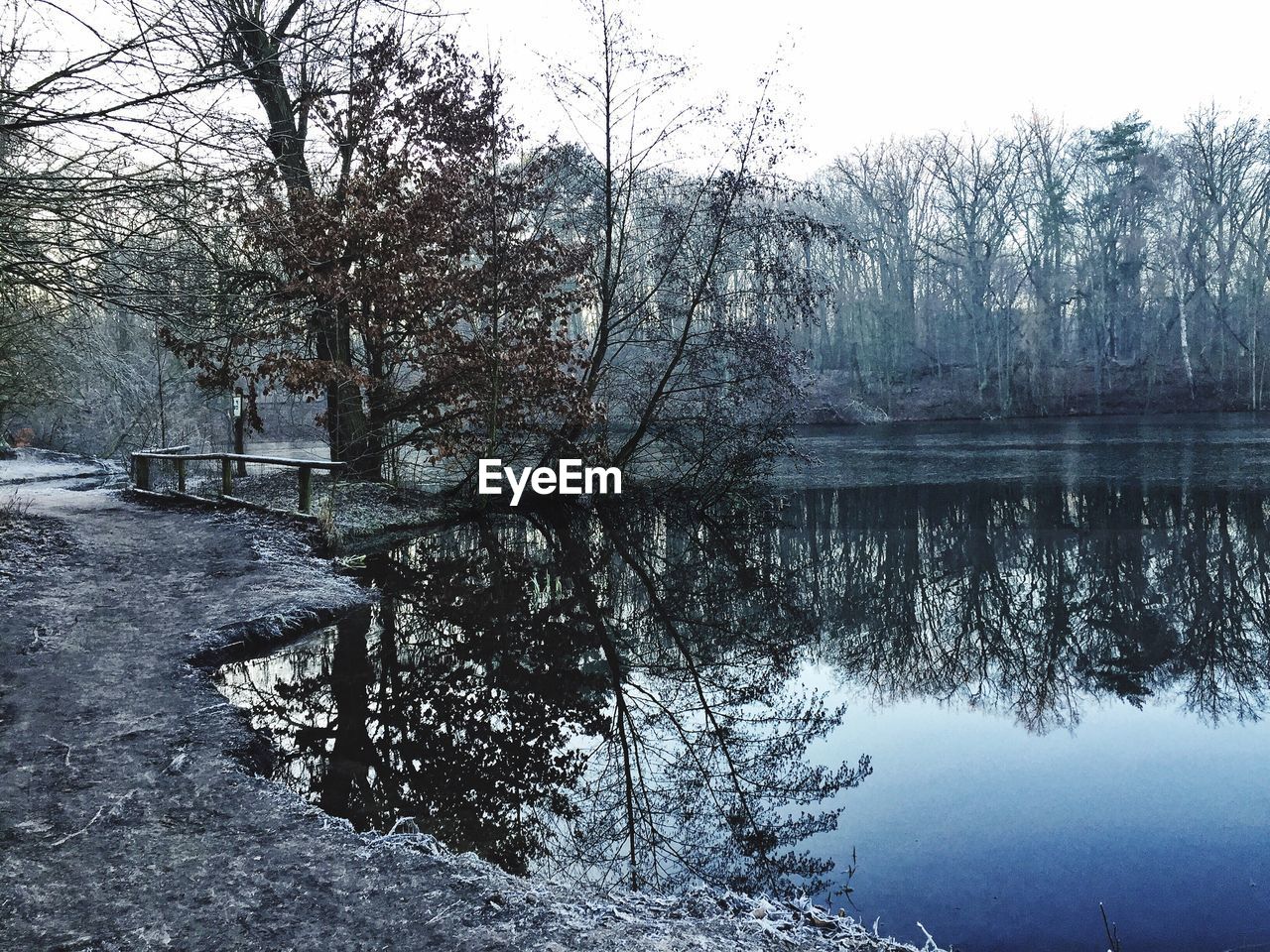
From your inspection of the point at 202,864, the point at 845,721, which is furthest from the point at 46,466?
the point at 845,721

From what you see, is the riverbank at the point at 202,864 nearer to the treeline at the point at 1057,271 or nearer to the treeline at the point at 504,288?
the treeline at the point at 504,288

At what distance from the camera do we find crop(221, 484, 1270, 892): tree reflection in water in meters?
4.81

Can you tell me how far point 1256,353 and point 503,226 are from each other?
44.2 m

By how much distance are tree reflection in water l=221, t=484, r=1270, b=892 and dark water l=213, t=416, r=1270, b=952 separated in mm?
30

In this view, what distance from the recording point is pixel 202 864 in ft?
11.9

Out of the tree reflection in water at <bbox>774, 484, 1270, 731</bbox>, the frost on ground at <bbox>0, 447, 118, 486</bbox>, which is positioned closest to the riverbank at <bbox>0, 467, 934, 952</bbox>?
the tree reflection in water at <bbox>774, 484, 1270, 731</bbox>

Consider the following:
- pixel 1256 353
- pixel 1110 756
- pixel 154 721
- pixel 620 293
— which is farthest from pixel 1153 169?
pixel 154 721

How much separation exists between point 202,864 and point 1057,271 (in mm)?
52973

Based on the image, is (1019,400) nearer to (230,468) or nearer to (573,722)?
(230,468)

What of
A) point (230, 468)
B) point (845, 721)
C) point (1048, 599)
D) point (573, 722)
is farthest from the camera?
point (230, 468)

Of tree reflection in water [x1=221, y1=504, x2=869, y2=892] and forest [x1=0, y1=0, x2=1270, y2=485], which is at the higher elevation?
forest [x1=0, y1=0, x2=1270, y2=485]

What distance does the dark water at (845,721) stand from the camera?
14.0 feet

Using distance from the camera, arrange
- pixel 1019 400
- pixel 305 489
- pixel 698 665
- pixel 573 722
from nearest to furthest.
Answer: pixel 573 722 < pixel 698 665 < pixel 305 489 < pixel 1019 400

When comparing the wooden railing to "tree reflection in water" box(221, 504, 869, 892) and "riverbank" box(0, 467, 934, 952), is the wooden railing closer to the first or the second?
"tree reflection in water" box(221, 504, 869, 892)
